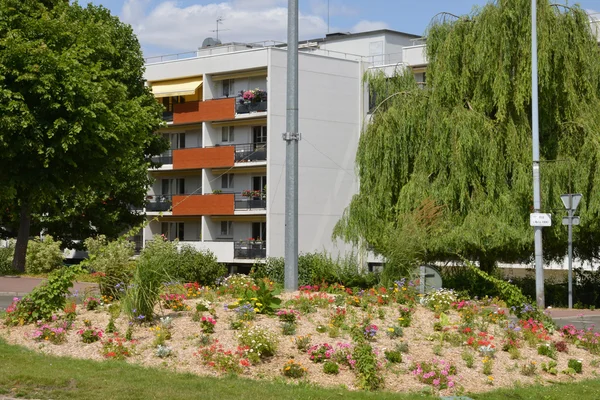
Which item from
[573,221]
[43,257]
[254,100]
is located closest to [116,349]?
[573,221]

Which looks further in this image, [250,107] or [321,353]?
[250,107]

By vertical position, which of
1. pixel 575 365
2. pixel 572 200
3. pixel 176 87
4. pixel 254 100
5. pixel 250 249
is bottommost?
pixel 575 365

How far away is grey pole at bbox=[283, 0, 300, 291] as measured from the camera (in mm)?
17391

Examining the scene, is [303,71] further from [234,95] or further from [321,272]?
[321,272]

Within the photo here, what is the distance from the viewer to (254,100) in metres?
52.6

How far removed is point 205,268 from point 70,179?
9352 millimetres

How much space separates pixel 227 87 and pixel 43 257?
16.7 m

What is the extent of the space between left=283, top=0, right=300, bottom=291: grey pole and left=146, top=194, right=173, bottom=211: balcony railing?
132 feet

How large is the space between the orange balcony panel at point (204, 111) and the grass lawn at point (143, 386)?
41832 millimetres

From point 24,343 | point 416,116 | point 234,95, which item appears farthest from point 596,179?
point 234,95

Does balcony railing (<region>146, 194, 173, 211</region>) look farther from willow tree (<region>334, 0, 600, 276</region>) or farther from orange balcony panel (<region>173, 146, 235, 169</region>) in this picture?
willow tree (<region>334, 0, 600, 276</region>)

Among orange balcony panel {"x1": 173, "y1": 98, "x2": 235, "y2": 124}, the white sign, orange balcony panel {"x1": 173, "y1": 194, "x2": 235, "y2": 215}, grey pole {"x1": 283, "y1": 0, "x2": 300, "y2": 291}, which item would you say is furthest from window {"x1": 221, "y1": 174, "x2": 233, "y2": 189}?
grey pole {"x1": 283, "y1": 0, "x2": 300, "y2": 291}

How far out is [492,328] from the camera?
15461 millimetres

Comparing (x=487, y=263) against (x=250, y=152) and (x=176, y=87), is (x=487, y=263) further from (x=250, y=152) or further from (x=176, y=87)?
(x=176, y=87)
